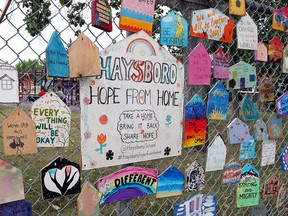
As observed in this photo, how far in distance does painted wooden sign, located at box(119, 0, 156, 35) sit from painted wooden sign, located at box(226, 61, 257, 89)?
0.51 meters

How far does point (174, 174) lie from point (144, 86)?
0.42m

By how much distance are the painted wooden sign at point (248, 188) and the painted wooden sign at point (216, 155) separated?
0.21 metres

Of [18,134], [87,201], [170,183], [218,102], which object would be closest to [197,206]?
[170,183]

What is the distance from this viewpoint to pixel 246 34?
5.06ft

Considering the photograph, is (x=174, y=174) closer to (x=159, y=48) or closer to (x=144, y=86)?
(x=144, y=86)

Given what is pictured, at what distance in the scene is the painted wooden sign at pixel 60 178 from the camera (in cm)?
100

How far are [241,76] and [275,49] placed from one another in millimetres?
325

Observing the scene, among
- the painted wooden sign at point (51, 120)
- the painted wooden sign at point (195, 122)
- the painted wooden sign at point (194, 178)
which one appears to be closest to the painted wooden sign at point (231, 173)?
the painted wooden sign at point (194, 178)

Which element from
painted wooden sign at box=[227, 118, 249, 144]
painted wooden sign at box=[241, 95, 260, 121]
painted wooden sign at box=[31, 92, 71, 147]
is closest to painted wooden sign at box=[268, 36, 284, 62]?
painted wooden sign at box=[241, 95, 260, 121]

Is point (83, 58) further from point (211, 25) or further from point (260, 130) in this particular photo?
point (260, 130)

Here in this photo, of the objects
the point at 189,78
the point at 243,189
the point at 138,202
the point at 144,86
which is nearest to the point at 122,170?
the point at 144,86

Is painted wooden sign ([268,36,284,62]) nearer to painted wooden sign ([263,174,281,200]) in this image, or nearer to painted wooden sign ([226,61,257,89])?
painted wooden sign ([226,61,257,89])

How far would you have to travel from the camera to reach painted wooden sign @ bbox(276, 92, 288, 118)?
1.77m

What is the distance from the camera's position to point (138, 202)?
246 centimetres
